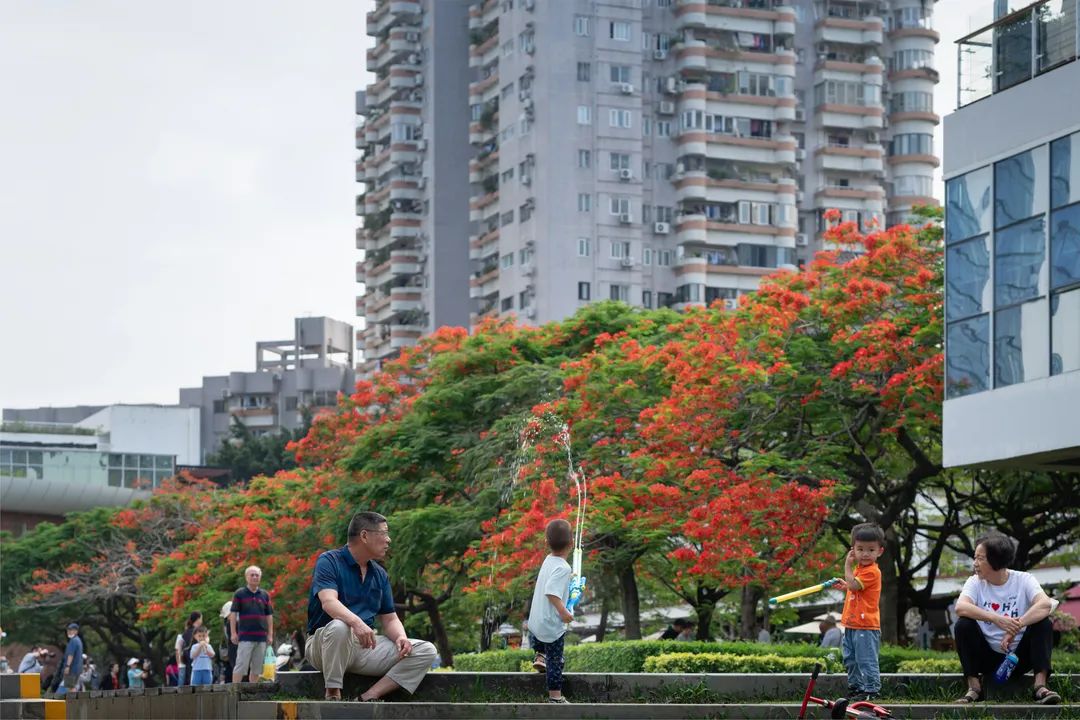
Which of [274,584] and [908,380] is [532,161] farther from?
[908,380]

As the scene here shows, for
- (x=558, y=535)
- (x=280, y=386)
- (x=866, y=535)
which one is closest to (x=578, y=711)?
(x=558, y=535)

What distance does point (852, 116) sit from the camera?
311ft

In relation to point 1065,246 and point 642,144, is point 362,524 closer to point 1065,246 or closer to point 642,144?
point 1065,246

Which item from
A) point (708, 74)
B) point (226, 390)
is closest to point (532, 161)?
point (708, 74)

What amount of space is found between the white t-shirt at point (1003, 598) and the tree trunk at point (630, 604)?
20.4 metres

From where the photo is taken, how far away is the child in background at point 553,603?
40.6 ft

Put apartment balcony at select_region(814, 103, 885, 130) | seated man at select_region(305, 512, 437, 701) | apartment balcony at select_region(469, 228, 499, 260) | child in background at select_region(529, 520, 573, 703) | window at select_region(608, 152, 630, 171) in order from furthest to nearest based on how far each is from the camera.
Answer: apartment balcony at select_region(814, 103, 885, 130) → apartment balcony at select_region(469, 228, 499, 260) → window at select_region(608, 152, 630, 171) → child in background at select_region(529, 520, 573, 703) → seated man at select_region(305, 512, 437, 701)

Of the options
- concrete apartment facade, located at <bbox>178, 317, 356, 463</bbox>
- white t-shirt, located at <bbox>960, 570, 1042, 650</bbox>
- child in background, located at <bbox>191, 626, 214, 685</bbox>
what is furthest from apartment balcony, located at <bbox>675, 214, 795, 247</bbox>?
white t-shirt, located at <bbox>960, 570, 1042, 650</bbox>

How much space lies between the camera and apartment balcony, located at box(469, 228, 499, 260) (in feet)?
301

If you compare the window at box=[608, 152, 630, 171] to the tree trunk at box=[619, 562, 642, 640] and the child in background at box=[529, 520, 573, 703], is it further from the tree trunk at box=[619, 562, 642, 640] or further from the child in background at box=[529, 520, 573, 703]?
the child in background at box=[529, 520, 573, 703]

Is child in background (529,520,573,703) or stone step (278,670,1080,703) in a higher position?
child in background (529,520,573,703)

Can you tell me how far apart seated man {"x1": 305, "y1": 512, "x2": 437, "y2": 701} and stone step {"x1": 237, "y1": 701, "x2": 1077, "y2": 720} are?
0.46 m

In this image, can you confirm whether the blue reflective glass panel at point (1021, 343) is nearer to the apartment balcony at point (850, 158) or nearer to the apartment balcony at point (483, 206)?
the apartment balcony at point (483, 206)

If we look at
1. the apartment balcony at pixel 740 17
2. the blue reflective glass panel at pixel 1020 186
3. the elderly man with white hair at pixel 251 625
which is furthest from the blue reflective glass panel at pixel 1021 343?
the apartment balcony at pixel 740 17
